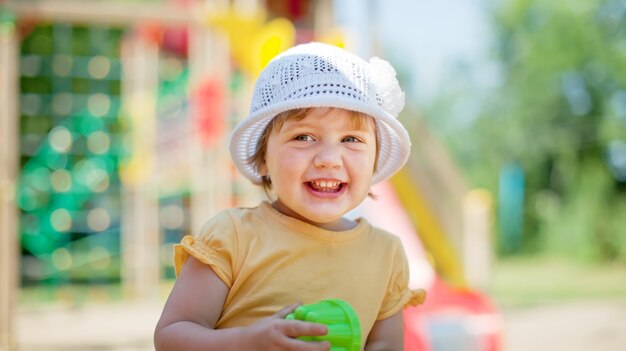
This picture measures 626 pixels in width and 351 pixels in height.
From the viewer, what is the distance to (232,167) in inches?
292

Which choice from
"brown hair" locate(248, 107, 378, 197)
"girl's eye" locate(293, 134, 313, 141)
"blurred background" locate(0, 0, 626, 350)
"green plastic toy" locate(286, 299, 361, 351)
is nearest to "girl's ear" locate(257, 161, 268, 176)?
"brown hair" locate(248, 107, 378, 197)

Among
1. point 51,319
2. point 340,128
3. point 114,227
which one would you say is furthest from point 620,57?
point 340,128

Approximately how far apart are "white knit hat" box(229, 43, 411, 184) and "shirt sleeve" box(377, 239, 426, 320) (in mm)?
263

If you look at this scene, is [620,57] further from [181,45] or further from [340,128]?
[340,128]

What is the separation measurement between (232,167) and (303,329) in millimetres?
6184

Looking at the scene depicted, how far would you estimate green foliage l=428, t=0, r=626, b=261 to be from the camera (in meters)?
15.5

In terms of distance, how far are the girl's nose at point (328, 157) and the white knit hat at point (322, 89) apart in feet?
0.28

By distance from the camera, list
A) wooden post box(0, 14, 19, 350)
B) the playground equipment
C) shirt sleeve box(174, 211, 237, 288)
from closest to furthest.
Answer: shirt sleeve box(174, 211, 237, 288), wooden post box(0, 14, 19, 350), the playground equipment

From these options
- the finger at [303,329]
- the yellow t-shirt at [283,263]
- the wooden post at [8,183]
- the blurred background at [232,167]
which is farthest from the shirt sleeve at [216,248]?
the wooden post at [8,183]

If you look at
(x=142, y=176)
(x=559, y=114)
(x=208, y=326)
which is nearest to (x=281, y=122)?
(x=208, y=326)

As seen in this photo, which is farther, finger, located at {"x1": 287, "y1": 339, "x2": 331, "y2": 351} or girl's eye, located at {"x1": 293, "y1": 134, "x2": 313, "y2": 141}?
girl's eye, located at {"x1": 293, "y1": 134, "x2": 313, "y2": 141}

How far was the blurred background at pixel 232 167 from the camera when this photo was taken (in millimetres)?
4898

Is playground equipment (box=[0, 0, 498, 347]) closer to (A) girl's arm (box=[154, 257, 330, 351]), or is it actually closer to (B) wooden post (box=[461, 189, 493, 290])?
(B) wooden post (box=[461, 189, 493, 290])

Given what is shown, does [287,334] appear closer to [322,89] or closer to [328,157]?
[328,157]
